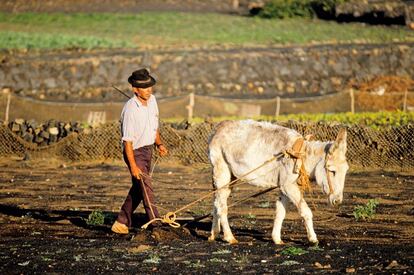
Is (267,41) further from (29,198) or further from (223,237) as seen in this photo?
(223,237)

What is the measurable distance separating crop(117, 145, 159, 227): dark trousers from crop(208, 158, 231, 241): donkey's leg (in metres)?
1.00

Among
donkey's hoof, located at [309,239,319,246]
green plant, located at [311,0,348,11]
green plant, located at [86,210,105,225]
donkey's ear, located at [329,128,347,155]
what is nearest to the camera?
donkey's ear, located at [329,128,347,155]

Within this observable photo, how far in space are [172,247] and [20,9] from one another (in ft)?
192

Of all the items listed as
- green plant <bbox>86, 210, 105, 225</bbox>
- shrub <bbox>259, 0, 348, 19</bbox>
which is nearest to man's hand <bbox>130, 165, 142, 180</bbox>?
green plant <bbox>86, 210, 105, 225</bbox>

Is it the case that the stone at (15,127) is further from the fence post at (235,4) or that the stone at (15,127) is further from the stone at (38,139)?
the fence post at (235,4)

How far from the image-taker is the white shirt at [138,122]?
1715 centimetres

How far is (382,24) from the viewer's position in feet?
205

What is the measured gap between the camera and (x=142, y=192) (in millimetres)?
17375

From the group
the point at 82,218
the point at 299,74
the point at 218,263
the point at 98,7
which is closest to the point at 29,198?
the point at 82,218

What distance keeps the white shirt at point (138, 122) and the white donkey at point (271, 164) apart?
998 mm

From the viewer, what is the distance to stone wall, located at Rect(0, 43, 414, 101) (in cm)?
4766

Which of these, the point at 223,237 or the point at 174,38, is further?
the point at 174,38

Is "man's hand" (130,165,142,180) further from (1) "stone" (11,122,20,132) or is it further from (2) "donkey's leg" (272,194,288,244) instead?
(1) "stone" (11,122,20,132)

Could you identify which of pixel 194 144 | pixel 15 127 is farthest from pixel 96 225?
pixel 15 127
